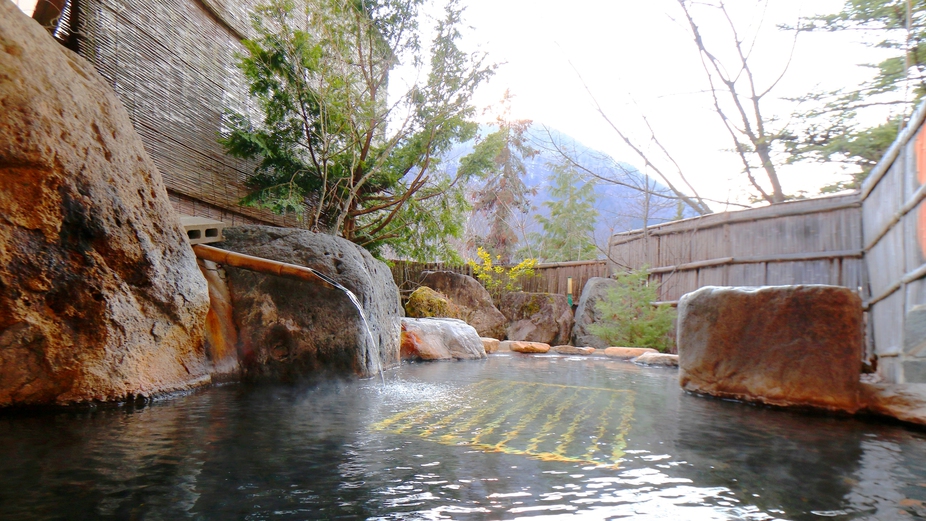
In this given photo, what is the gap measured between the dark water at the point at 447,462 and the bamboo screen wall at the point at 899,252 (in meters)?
0.74

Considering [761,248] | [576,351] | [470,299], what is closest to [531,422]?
[761,248]

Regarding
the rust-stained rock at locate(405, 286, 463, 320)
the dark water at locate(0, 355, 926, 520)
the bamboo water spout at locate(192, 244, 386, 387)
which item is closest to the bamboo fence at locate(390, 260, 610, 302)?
the rust-stained rock at locate(405, 286, 463, 320)

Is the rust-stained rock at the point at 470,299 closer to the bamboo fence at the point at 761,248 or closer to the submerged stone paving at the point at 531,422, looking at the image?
the bamboo fence at the point at 761,248

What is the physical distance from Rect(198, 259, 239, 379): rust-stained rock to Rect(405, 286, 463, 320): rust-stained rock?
5199 millimetres

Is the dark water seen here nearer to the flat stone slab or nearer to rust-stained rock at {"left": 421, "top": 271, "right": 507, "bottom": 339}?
the flat stone slab

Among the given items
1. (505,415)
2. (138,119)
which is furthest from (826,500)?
(138,119)

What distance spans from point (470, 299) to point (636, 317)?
3.71 metres

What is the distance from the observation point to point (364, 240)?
29.0 ft

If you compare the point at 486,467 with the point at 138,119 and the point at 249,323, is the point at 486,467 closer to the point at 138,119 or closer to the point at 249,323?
the point at 249,323

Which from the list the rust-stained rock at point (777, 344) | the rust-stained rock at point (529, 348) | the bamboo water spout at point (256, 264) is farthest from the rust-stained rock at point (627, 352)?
the bamboo water spout at point (256, 264)

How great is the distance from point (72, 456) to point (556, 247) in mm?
22328

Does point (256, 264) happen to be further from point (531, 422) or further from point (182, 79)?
point (182, 79)

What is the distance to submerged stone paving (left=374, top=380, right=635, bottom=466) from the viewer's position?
8.26 ft

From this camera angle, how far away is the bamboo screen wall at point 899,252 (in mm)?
3520
